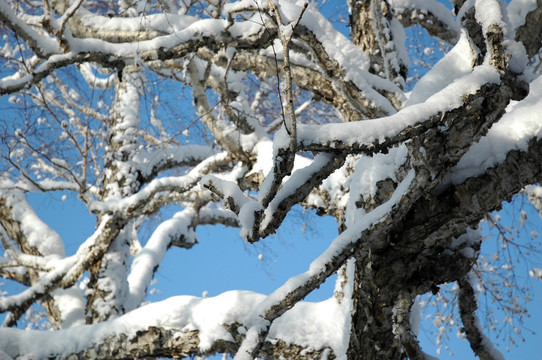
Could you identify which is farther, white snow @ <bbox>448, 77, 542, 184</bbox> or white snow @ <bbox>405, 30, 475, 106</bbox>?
white snow @ <bbox>448, 77, 542, 184</bbox>

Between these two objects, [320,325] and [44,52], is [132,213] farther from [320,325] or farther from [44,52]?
[320,325]

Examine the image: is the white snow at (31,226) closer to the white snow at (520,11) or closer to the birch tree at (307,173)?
the birch tree at (307,173)

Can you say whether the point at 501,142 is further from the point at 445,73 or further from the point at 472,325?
the point at 472,325

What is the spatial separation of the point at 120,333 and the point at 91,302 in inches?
48.4

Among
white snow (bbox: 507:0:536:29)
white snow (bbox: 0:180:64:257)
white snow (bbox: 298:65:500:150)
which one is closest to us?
white snow (bbox: 298:65:500:150)

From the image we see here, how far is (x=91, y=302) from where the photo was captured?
15.3 ft

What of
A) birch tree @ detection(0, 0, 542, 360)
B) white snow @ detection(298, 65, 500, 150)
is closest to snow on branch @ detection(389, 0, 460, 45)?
birch tree @ detection(0, 0, 542, 360)

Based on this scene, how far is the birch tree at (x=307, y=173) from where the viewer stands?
7.19 feet

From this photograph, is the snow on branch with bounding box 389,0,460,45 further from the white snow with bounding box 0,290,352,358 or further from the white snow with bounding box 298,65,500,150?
the white snow with bounding box 0,290,352,358

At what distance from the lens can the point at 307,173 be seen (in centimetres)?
204

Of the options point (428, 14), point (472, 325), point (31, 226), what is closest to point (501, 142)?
point (472, 325)

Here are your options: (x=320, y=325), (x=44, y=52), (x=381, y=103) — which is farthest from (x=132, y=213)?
(x=381, y=103)

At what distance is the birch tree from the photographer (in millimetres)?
2191

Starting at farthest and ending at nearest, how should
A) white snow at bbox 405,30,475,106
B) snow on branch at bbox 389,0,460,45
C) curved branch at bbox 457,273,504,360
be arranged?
1. snow on branch at bbox 389,0,460,45
2. curved branch at bbox 457,273,504,360
3. white snow at bbox 405,30,475,106
